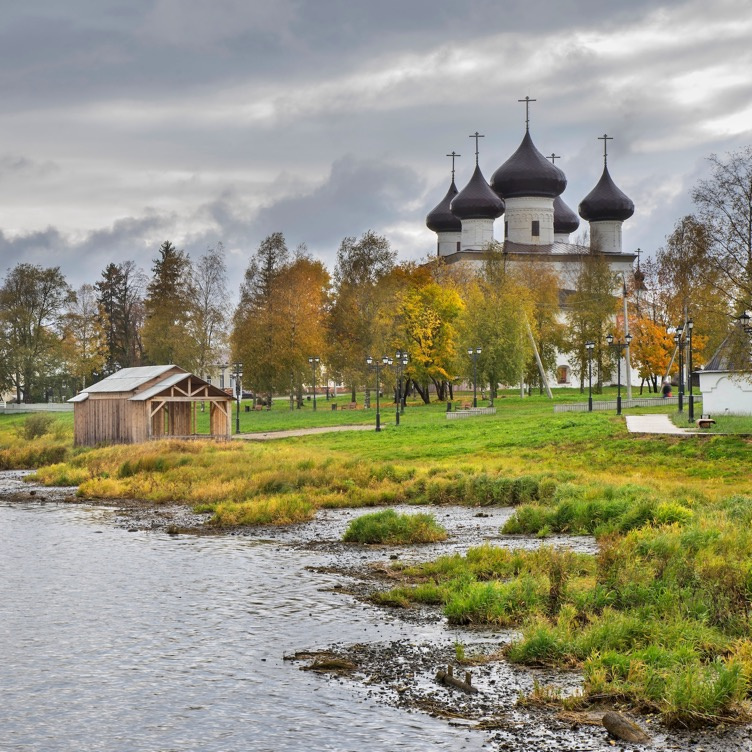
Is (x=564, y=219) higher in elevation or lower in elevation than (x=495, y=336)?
higher

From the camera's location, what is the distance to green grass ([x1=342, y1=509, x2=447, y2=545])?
19.9m

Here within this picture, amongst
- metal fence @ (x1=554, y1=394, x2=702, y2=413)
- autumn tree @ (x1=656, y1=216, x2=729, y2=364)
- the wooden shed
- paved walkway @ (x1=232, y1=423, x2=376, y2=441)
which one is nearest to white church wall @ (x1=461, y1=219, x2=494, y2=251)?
autumn tree @ (x1=656, y1=216, x2=729, y2=364)

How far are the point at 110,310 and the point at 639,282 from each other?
141ft

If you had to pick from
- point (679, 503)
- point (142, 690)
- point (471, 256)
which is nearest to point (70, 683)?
point (142, 690)

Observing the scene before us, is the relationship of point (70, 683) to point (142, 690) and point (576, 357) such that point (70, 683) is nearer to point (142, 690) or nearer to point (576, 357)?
point (142, 690)

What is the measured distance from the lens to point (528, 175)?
83.2 meters

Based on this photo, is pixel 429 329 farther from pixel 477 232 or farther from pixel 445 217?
pixel 445 217

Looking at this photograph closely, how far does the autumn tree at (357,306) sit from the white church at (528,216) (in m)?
15.6

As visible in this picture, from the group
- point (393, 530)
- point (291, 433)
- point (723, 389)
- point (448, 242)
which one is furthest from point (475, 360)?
point (448, 242)

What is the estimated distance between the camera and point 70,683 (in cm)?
1168

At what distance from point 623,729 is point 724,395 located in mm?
32200

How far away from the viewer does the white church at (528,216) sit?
82.8 meters

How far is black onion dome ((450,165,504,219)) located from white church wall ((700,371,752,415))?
1721 inches

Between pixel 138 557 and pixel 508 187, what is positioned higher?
pixel 508 187
